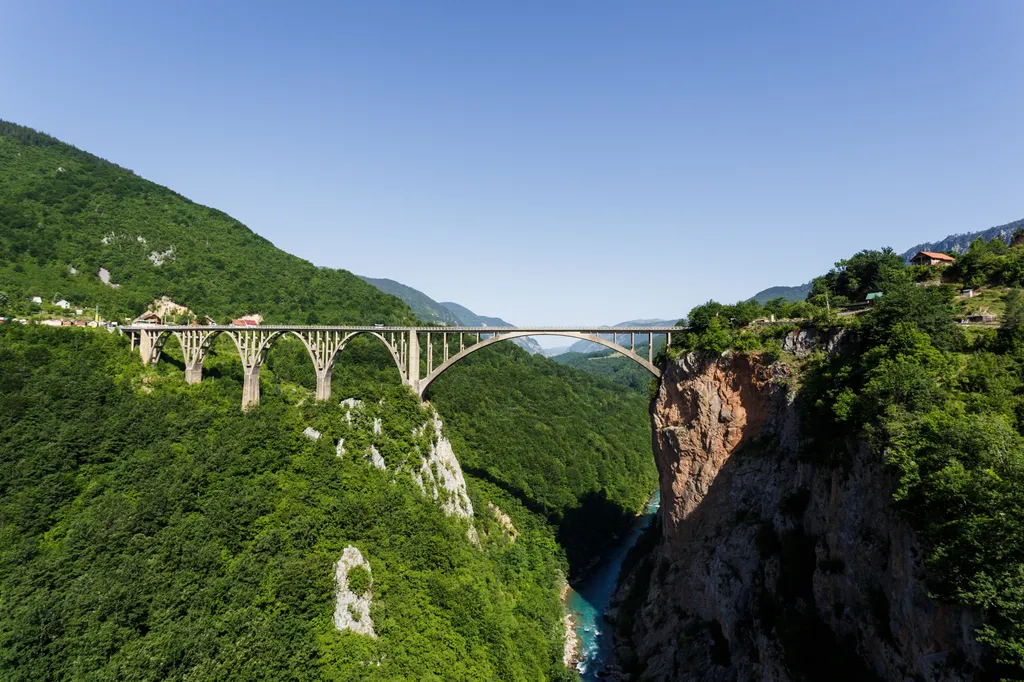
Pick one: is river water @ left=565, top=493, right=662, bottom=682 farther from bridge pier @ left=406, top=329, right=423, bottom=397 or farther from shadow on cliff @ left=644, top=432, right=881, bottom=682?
bridge pier @ left=406, top=329, right=423, bottom=397

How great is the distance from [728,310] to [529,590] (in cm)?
2100

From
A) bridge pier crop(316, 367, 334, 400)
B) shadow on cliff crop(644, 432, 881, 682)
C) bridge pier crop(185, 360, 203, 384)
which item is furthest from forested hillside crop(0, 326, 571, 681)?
shadow on cliff crop(644, 432, 881, 682)

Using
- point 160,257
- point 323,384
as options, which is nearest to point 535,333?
point 323,384

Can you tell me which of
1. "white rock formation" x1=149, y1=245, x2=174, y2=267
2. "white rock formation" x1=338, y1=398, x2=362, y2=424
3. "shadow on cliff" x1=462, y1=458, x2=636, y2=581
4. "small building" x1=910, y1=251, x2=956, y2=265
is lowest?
"shadow on cliff" x1=462, y1=458, x2=636, y2=581

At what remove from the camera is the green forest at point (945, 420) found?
10.4m

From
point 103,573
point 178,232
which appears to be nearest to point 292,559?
point 103,573

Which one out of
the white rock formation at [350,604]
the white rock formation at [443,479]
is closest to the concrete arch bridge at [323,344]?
the white rock formation at [443,479]

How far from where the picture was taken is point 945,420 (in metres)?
13.7

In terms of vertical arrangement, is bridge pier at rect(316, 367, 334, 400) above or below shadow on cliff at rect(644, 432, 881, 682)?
above

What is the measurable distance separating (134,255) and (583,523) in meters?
49.4

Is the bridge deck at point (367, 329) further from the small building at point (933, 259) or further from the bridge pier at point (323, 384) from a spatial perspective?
the small building at point (933, 259)

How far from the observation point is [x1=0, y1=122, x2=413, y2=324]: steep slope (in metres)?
43.5

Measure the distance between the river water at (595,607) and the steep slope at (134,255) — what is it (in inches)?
1223

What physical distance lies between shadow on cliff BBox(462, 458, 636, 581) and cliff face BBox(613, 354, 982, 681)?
7290 mm
